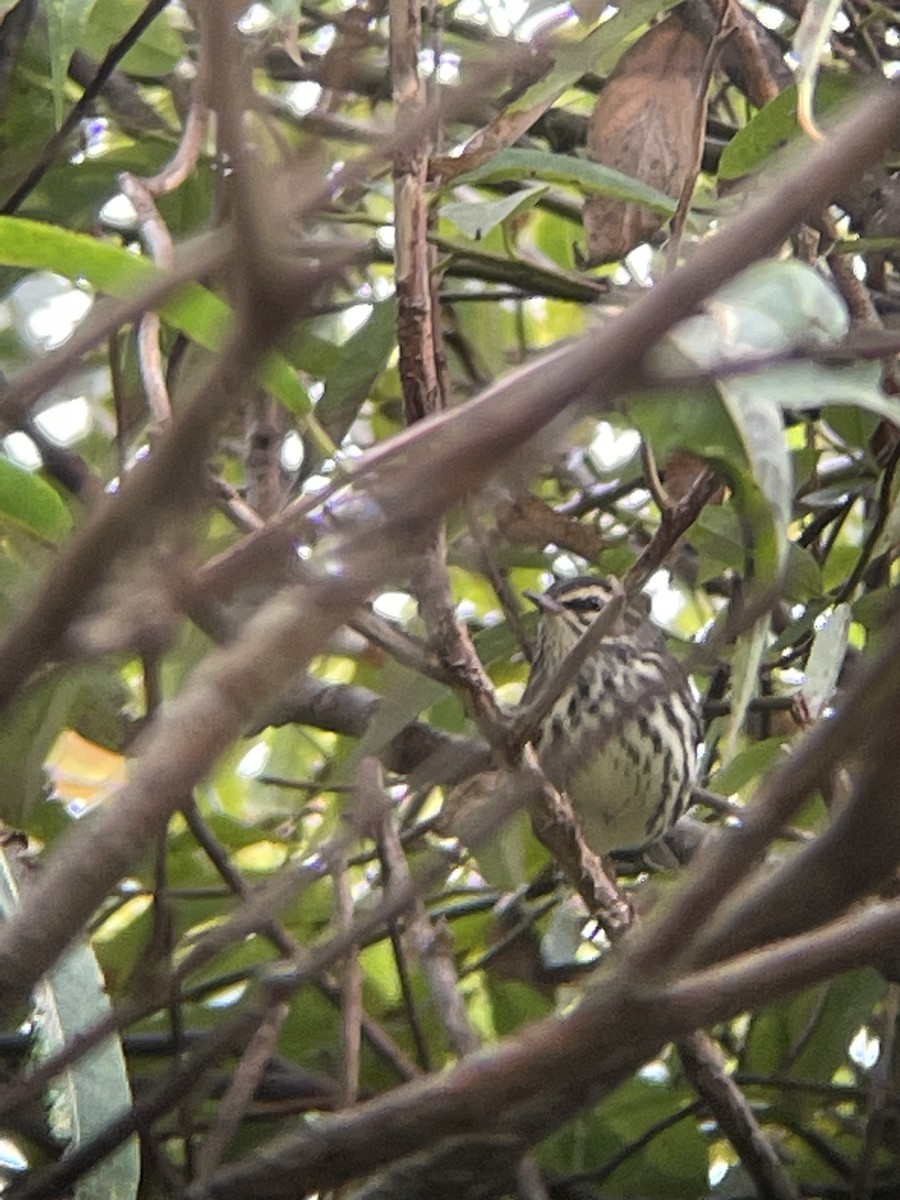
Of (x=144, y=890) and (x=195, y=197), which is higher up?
(x=195, y=197)

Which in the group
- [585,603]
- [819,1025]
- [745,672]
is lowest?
[819,1025]

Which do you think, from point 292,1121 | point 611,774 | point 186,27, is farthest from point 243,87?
point 611,774

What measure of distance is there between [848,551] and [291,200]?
158 cm

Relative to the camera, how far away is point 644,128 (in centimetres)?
192

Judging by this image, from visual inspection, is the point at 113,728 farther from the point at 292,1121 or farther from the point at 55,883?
the point at 55,883

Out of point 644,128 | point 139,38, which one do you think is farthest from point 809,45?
point 139,38

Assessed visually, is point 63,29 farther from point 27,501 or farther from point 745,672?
point 745,672

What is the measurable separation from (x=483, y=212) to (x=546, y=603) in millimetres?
833

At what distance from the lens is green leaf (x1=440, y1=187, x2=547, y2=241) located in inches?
64.2

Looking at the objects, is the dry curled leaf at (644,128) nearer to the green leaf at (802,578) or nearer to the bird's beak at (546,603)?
the green leaf at (802,578)

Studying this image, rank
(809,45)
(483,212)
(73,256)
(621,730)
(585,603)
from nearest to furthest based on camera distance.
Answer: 1. (73,256)
2. (809,45)
3. (483,212)
4. (621,730)
5. (585,603)

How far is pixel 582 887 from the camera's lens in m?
1.54

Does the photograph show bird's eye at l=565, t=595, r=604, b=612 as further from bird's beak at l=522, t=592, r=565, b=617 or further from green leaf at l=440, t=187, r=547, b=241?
green leaf at l=440, t=187, r=547, b=241

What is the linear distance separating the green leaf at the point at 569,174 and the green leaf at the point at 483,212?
0.02 metres
